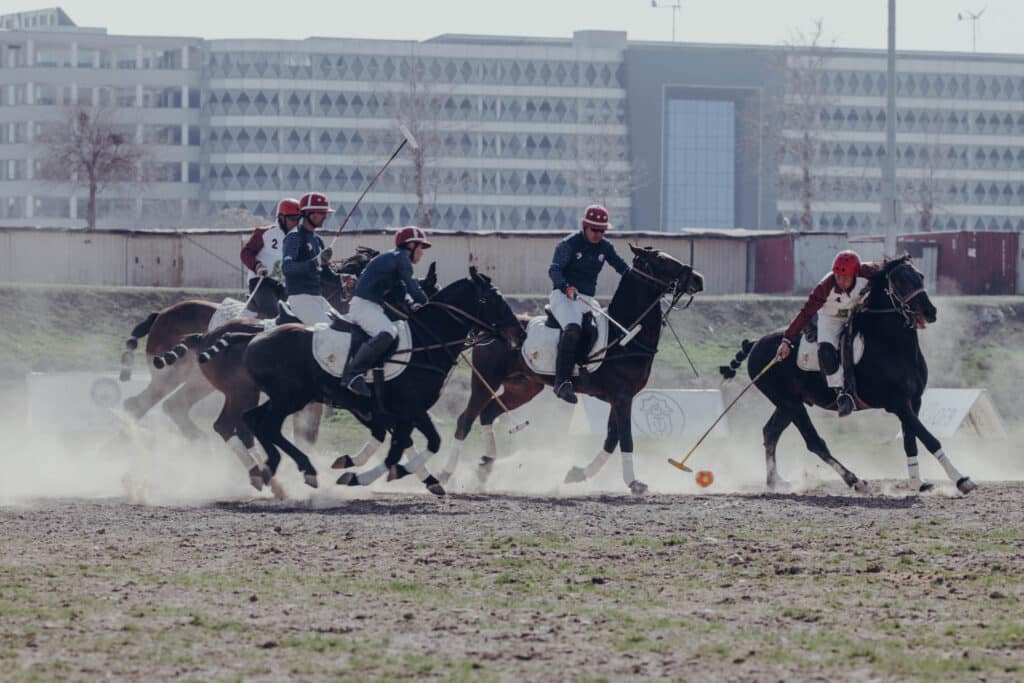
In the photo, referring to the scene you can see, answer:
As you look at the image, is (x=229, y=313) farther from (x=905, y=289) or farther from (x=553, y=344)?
(x=905, y=289)

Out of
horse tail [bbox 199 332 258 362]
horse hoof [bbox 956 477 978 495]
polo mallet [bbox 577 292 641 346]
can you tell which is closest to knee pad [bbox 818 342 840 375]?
horse hoof [bbox 956 477 978 495]

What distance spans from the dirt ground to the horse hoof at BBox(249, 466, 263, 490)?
1.03 m

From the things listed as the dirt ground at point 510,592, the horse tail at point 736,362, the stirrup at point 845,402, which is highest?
the horse tail at point 736,362

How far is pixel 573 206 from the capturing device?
116m

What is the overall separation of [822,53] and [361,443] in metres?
63.6

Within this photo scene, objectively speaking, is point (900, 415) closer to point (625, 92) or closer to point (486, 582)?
point (486, 582)

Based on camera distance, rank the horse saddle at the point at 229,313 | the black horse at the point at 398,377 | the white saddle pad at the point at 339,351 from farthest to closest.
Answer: the horse saddle at the point at 229,313 → the black horse at the point at 398,377 → the white saddle pad at the point at 339,351

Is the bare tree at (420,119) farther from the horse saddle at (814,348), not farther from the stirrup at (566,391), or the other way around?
the stirrup at (566,391)

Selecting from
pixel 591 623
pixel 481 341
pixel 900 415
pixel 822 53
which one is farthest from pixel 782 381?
pixel 822 53

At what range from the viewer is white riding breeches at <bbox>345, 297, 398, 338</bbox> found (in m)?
18.2

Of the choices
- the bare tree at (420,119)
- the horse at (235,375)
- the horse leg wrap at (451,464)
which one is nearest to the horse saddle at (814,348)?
the horse leg wrap at (451,464)

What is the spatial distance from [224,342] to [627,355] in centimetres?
456

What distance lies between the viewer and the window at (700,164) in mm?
129500

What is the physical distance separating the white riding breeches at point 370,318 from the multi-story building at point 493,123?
99392 millimetres
